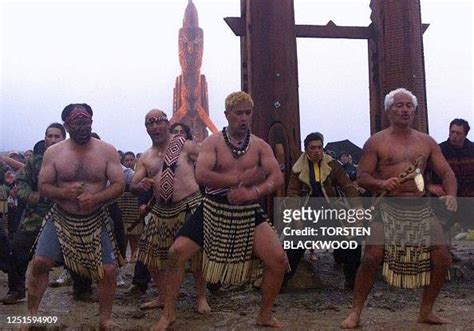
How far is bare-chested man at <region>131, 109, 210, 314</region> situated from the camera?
450cm

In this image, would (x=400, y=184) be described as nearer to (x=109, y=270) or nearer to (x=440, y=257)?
(x=440, y=257)

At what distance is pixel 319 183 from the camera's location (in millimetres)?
5301

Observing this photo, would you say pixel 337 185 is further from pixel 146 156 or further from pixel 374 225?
pixel 146 156

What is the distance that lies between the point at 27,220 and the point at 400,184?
10.8 feet

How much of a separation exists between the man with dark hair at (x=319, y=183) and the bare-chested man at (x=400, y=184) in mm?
1326

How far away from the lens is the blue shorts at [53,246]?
12.3 feet

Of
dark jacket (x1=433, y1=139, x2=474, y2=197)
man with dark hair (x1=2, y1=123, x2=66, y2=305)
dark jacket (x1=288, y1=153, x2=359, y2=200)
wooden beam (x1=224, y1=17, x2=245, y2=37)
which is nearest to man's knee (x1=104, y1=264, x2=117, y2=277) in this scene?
man with dark hair (x1=2, y1=123, x2=66, y2=305)

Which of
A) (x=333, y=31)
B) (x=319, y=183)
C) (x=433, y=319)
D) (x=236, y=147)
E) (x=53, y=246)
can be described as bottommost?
(x=433, y=319)

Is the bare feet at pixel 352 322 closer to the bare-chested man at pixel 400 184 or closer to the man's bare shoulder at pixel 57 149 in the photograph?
the bare-chested man at pixel 400 184

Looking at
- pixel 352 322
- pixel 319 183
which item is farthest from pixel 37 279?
pixel 319 183

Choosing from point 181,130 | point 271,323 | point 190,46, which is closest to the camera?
point 271,323

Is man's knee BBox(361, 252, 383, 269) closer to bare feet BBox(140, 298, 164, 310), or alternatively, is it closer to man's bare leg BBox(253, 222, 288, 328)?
man's bare leg BBox(253, 222, 288, 328)

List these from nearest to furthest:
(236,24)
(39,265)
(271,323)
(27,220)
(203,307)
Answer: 1. (39,265)
2. (271,323)
3. (203,307)
4. (27,220)
5. (236,24)

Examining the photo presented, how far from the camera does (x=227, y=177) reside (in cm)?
375
